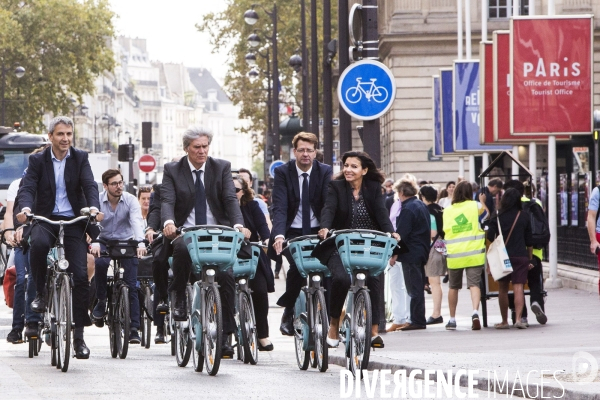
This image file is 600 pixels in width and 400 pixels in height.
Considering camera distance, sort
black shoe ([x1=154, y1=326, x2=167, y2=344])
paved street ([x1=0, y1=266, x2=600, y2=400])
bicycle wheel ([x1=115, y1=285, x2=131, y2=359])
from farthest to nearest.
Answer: black shoe ([x1=154, y1=326, x2=167, y2=344])
bicycle wheel ([x1=115, y1=285, x2=131, y2=359])
paved street ([x1=0, y1=266, x2=600, y2=400])

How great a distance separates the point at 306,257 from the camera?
1196cm

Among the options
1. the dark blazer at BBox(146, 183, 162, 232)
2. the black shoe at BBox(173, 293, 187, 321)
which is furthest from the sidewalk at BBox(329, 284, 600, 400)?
the dark blazer at BBox(146, 183, 162, 232)

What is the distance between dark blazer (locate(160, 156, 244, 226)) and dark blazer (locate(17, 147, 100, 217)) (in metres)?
0.65

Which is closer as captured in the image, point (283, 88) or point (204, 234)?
point (204, 234)

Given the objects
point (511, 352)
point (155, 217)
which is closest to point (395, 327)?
point (511, 352)

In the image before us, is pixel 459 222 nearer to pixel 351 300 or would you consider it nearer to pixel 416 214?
A: pixel 416 214

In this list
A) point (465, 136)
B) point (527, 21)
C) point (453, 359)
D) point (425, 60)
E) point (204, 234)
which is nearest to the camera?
point (204, 234)

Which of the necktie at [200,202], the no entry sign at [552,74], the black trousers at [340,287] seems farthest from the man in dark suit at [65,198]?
the no entry sign at [552,74]

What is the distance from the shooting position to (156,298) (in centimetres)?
1407

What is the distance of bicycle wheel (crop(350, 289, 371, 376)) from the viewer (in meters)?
11.1

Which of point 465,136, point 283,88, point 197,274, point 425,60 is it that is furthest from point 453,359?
point 283,88

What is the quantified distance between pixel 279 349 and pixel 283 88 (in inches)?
2352

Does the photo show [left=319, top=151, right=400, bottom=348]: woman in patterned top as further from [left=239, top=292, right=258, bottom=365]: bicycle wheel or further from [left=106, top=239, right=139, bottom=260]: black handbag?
[left=106, top=239, right=139, bottom=260]: black handbag

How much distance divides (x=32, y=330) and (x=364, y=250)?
3422mm
